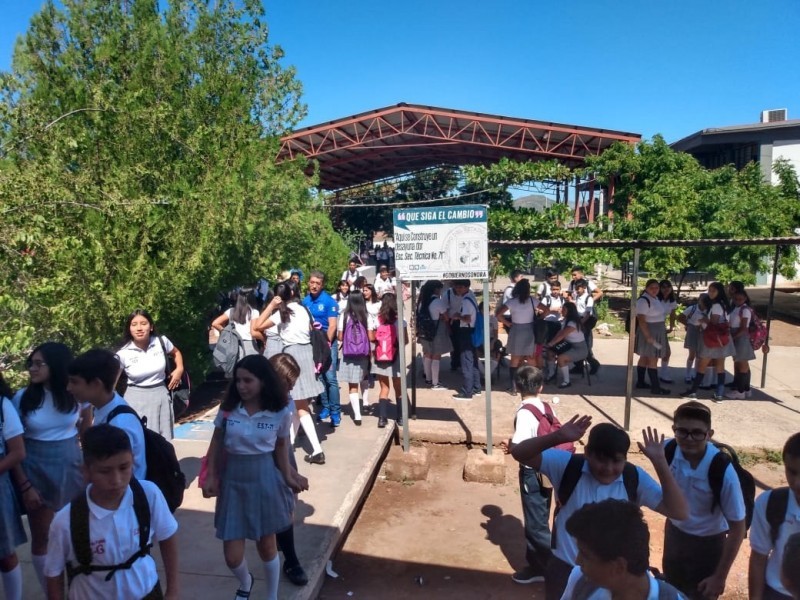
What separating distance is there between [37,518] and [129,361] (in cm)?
125

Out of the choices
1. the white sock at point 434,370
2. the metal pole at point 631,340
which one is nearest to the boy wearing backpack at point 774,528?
the metal pole at point 631,340

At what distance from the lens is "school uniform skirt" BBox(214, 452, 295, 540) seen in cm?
327

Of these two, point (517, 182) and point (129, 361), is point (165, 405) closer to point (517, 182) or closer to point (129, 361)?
point (129, 361)

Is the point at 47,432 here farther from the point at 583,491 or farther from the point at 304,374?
the point at 583,491

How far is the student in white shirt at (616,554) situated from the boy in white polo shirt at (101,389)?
86.6 inches

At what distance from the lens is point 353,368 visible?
22.6ft

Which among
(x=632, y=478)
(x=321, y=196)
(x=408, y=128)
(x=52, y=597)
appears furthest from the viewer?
(x=408, y=128)

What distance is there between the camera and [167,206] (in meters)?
6.46

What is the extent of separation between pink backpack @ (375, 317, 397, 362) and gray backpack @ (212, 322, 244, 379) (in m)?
1.54

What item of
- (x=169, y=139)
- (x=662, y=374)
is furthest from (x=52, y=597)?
(x=662, y=374)

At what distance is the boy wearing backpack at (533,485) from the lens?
3.78 metres

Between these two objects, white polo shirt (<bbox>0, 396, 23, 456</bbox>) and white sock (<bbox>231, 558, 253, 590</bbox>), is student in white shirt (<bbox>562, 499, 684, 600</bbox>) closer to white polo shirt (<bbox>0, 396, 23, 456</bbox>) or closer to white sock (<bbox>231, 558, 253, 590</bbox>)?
white sock (<bbox>231, 558, 253, 590</bbox>)

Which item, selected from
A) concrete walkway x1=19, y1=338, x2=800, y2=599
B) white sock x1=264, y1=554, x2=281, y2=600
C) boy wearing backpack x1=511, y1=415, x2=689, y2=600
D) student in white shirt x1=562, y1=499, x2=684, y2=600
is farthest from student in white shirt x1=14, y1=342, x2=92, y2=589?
student in white shirt x1=562, y1=499, x2=684, y2=600

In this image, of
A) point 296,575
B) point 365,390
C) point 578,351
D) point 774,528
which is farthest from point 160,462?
point 578,351
